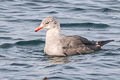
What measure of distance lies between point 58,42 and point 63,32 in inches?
115

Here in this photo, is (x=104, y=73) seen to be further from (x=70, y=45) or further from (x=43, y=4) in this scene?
(x=43, y=4)

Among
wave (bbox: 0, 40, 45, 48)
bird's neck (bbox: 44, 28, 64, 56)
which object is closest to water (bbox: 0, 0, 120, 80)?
wave (bbox: 0, 40, 45, 48)

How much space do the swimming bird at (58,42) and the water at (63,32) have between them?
226mm

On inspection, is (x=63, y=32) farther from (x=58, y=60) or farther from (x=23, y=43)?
(x=58, y=60)

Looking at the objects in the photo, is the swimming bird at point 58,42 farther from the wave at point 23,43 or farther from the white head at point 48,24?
the wave at point 23,43

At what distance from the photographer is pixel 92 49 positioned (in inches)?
634

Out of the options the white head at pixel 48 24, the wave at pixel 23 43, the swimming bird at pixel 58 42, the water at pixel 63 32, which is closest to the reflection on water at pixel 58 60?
the water at pixel 63 32

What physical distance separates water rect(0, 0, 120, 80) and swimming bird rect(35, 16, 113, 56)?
23 cm

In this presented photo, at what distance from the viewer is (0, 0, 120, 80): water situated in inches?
541

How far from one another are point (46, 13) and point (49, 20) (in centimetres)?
549

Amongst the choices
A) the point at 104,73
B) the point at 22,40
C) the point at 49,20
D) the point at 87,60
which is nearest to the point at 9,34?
the point at 22,40

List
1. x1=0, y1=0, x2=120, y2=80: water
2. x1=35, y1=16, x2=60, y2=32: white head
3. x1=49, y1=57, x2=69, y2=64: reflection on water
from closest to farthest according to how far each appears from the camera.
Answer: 1. x1=0, y1=0, x2=120, y2=80: water
2. x1=49, y1=57, x2=69, y2=64: reflection on water
3. x1=35, y1=16, x2=60, y2=32: white head

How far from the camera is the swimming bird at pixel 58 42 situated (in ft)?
50.7

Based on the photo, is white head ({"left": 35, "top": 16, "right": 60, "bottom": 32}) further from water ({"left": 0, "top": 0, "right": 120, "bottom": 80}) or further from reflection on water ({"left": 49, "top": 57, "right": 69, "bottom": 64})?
reflection on water ({"left": 49, "top": 57, "right": 69, "bottom": 64})
